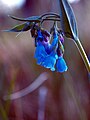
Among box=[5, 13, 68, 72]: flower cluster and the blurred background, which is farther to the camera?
the blurred background

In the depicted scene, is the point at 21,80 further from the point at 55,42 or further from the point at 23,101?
the point at 55,42

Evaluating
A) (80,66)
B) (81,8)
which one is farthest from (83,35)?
(80,66)

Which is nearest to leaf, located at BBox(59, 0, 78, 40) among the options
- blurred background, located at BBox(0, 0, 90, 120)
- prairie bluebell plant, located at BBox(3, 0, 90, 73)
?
prairie bluebell plant, located at BBox(3, 0, 90, 73)

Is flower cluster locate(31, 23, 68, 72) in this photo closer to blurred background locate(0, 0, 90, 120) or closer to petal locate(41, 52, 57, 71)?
petal locate(41, 52, 57, 71)

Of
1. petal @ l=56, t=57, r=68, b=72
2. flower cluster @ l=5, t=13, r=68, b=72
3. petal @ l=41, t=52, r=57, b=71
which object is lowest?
petal @ l=56, t=57, r=68, b=72

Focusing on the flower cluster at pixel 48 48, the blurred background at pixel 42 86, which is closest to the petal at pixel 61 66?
the flower cluster at pixel 48 48

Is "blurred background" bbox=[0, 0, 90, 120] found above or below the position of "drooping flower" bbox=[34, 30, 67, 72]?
below
